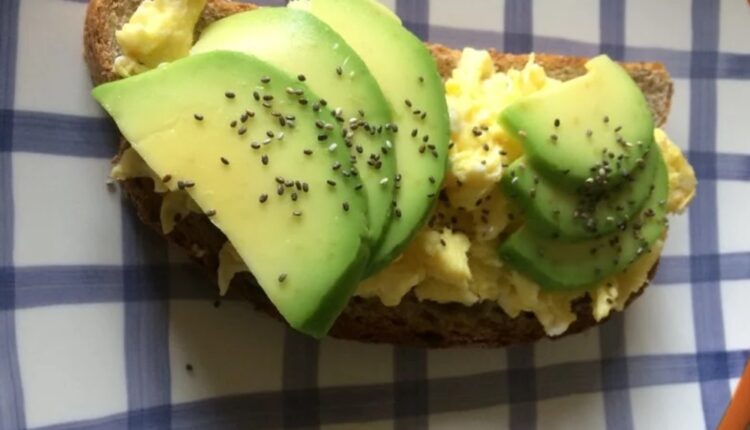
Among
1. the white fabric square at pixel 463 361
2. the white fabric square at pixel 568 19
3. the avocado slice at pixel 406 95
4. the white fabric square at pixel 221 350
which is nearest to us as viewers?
the avocado slice at pixel 406 95

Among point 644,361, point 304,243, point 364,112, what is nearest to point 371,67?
point 364,112

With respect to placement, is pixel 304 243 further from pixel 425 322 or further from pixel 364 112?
pixel 425 322

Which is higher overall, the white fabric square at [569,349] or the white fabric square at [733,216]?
the white fabric square at [733,216]

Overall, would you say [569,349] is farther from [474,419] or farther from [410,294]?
[410,294]

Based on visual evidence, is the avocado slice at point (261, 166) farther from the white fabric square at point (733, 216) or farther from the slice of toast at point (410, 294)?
the white fabric square at point (733, 216)

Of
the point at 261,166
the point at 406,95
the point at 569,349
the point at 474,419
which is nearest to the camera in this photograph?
the point at 261,166

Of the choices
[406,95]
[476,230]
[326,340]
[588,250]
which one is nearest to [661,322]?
[588,250]

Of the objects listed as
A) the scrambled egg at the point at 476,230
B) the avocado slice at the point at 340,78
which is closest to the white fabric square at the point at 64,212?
the avocado slice at the point at 340,78
